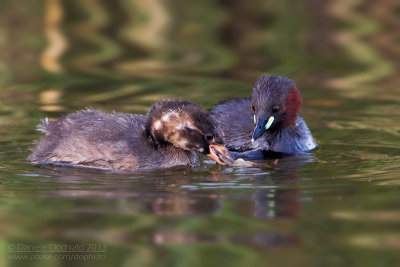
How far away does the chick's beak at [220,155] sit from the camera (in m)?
8.83

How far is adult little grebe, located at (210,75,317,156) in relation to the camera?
1034cm

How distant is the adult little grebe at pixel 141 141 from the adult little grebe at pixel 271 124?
Result: 48.9 inches

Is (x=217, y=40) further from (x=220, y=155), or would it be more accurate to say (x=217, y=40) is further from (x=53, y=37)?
(x=220, y=155)

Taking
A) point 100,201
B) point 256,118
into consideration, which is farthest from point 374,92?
point 100,201

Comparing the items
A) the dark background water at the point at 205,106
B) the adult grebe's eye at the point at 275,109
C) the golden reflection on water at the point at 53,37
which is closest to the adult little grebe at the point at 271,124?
Answer: the adult grebe's eye at the point at 275,109

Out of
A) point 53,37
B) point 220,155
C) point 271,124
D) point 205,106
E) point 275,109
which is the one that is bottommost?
point 220,155

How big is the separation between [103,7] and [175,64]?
5188mm

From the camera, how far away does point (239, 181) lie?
8.27 meters

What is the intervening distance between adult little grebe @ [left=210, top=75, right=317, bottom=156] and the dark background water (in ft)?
1.31

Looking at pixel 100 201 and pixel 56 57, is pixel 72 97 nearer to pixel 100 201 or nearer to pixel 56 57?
pixel 56 57

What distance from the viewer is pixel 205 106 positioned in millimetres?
12648

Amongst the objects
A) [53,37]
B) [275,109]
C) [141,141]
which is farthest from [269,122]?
[53,37]

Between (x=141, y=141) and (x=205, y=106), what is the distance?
3767 millimetres

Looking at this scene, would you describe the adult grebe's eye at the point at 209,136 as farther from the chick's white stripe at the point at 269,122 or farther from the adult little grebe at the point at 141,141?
the chick's white stripe at the point at 269,122
